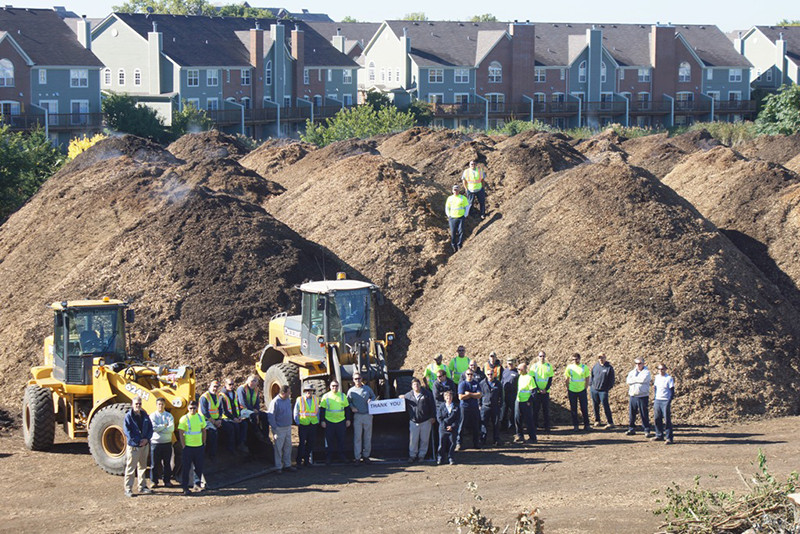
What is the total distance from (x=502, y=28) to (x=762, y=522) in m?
87.8

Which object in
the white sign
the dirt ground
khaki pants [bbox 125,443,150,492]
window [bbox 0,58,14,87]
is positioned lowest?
the dirt ground

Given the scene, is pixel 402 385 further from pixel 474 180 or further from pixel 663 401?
pixel 474 180

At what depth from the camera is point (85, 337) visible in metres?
18.1

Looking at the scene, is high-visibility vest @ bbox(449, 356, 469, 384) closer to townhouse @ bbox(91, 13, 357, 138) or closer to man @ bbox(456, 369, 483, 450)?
man @ bbox(456, 369, 483, 450)

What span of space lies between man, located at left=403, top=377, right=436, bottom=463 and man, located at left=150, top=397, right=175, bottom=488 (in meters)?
3.87

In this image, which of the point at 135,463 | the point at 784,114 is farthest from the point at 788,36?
the point at 135,463

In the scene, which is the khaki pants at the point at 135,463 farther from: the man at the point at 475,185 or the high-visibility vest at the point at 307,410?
the man at the point at 475,185

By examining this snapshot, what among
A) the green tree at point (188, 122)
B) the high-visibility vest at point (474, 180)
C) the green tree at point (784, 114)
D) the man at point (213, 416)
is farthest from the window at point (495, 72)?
the man at point (213, 416)

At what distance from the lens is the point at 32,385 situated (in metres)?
18.3

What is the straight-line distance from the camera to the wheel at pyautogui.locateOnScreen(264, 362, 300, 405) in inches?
747

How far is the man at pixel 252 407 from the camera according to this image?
56.0 ft

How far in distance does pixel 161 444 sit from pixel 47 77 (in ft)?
195

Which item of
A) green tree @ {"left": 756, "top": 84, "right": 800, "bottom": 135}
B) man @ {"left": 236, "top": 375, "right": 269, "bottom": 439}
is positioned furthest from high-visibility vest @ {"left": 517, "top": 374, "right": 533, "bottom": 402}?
green tree @ {"left": 756, "top": 84, "right": 800, "bottom": 135}

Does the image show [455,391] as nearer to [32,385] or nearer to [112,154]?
[32,385]
